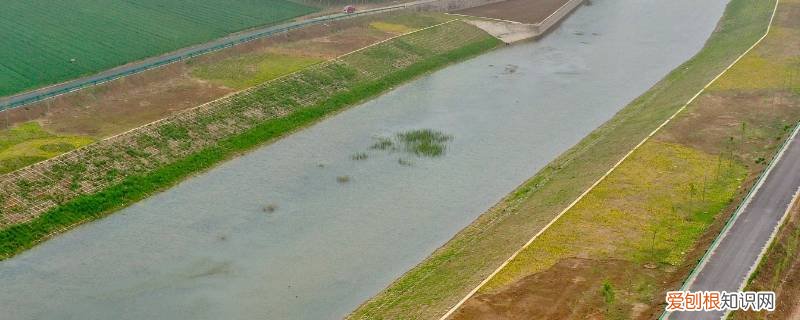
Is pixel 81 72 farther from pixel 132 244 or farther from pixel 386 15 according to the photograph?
pixel 386 15

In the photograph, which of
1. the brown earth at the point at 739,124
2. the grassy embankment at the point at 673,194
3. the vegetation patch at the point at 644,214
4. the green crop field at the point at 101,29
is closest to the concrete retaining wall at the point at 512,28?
the green crop field at the point at 101,29

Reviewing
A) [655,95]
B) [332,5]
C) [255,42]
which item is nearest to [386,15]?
[332,5]

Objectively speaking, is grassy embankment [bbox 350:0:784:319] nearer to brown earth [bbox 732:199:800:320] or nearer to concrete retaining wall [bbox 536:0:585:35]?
brown earth [bbox 732:199:800:320]

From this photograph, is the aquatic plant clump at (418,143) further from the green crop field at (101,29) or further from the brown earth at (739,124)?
the green crop field at (101,29)

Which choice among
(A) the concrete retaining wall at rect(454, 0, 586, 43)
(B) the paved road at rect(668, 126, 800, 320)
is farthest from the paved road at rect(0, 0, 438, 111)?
(B) the paved road at rect(668, 126, 800, 320)

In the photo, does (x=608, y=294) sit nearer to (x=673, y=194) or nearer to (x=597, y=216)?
(x=597, y=216)

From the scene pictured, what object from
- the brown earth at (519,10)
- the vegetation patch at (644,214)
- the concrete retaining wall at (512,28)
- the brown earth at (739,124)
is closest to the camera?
the vegetation patch at (644,214)
